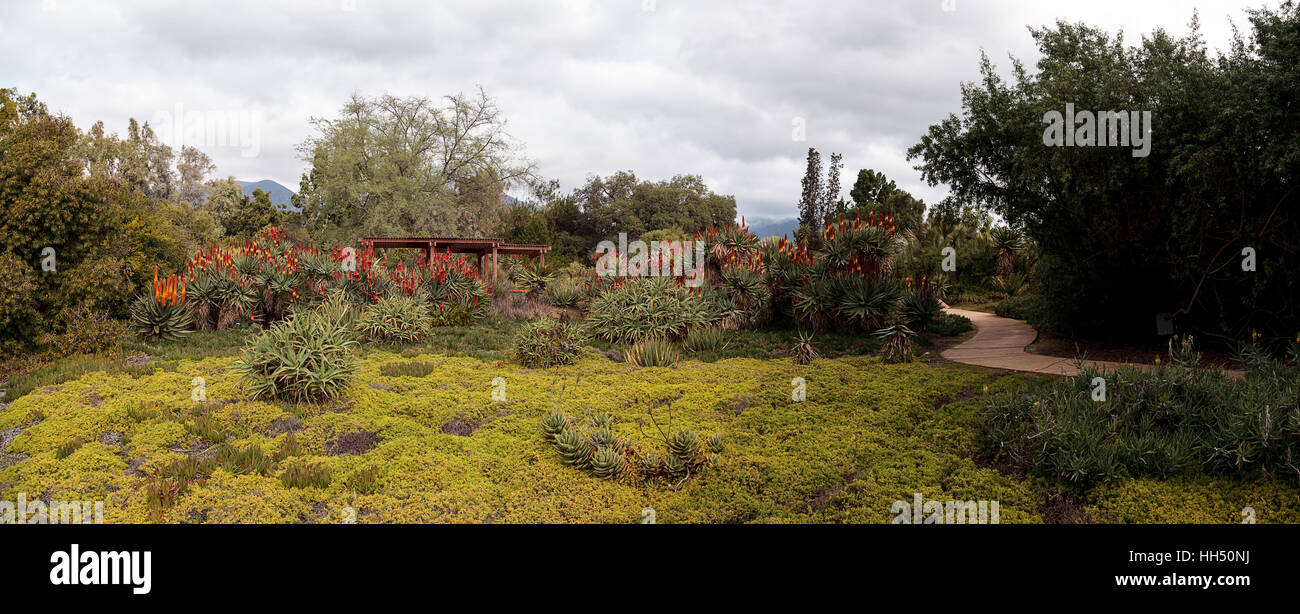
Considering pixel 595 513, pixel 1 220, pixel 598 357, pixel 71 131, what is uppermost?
pixel 71 131

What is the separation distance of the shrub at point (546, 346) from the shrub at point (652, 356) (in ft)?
2.57

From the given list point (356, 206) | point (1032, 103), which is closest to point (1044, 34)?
point (1032, 103)

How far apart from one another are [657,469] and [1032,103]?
8.53m

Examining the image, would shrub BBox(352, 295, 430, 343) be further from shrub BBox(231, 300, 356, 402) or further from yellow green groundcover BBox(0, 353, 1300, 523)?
shrub BBox(231, 300, 356, 402)

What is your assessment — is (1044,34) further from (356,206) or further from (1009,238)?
(356,206)

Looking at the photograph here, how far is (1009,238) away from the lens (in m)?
22.1

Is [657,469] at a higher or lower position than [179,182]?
lower

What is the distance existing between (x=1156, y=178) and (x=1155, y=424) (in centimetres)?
510

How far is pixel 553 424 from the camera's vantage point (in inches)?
251

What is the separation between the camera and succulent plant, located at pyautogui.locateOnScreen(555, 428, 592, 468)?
5953mm

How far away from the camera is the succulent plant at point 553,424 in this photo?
6352 mm

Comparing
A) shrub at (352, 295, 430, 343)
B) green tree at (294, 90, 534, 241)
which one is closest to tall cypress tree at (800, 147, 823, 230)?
green tree at (294, 90, 534, 241)

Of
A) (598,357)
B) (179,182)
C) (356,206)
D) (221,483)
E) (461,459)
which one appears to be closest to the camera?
(221,483)

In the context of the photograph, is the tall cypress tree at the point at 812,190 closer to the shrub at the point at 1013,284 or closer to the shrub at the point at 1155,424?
the shrub at the point at 1013,284
